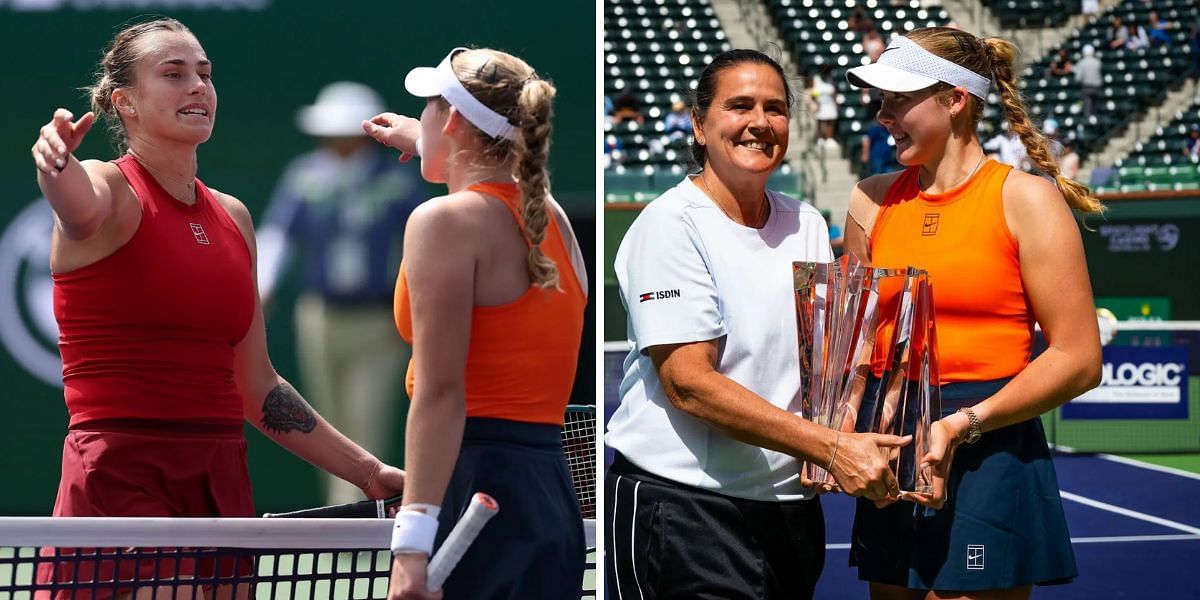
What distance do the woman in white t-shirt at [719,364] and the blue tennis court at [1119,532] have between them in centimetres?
377

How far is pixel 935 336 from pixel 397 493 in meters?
1.10

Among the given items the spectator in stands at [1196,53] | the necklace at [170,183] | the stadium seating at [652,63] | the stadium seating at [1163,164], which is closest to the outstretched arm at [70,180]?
the necklace at [170,183]

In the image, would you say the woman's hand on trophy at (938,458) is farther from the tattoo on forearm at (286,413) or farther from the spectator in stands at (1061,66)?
the spectator in stands at (1061,66)

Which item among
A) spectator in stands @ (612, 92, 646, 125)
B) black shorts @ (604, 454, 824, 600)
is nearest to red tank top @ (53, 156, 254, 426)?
black shorts @ (604, 454, 824, 600)

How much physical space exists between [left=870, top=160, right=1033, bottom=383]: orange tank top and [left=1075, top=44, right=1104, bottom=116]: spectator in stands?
61.0ft

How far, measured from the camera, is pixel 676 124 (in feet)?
61.3

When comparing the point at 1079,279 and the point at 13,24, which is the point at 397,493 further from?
the point at 13,24

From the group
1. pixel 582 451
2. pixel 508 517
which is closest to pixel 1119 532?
pixel 582 451

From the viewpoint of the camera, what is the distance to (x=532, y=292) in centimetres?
214

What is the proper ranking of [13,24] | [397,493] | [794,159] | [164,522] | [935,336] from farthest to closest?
1. [794,159]
2. [13,24]
3. [397,493]
4. [935,336]
5. [164,522]

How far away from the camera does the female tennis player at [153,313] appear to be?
2475mm

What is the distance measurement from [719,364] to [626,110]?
16.7 metres

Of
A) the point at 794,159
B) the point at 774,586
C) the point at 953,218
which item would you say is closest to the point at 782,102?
the point at 953,218

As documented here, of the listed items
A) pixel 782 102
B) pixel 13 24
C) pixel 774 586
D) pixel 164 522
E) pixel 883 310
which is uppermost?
pixel 13 24
